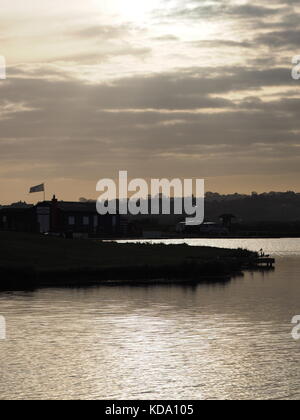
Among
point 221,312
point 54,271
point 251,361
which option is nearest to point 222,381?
point 251,361

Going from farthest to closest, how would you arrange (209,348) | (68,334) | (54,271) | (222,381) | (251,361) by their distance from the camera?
(54,271) < (68,334) < (209,348) < (251,361) < (222,381)

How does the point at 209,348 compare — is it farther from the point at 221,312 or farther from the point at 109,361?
the point at 221,312

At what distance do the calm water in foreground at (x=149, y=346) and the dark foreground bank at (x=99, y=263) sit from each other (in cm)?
836

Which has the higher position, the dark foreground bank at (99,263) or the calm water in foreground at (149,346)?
the dark foreground bank at (99,263)

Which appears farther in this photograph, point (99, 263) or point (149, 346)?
point (99, 263)

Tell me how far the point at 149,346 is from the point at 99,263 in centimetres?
4928

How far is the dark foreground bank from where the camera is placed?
291 feet

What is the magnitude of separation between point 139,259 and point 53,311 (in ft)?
127

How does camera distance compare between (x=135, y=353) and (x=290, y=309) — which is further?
(x=290, y=309)

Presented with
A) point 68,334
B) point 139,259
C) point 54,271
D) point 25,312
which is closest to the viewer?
point 68,334

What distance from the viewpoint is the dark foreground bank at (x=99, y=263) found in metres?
88.6

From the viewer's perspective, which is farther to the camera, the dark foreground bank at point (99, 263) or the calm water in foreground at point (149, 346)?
the dark foreground bank at point (99, 263)

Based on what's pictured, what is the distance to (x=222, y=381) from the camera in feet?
135

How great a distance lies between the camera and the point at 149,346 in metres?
50.7
